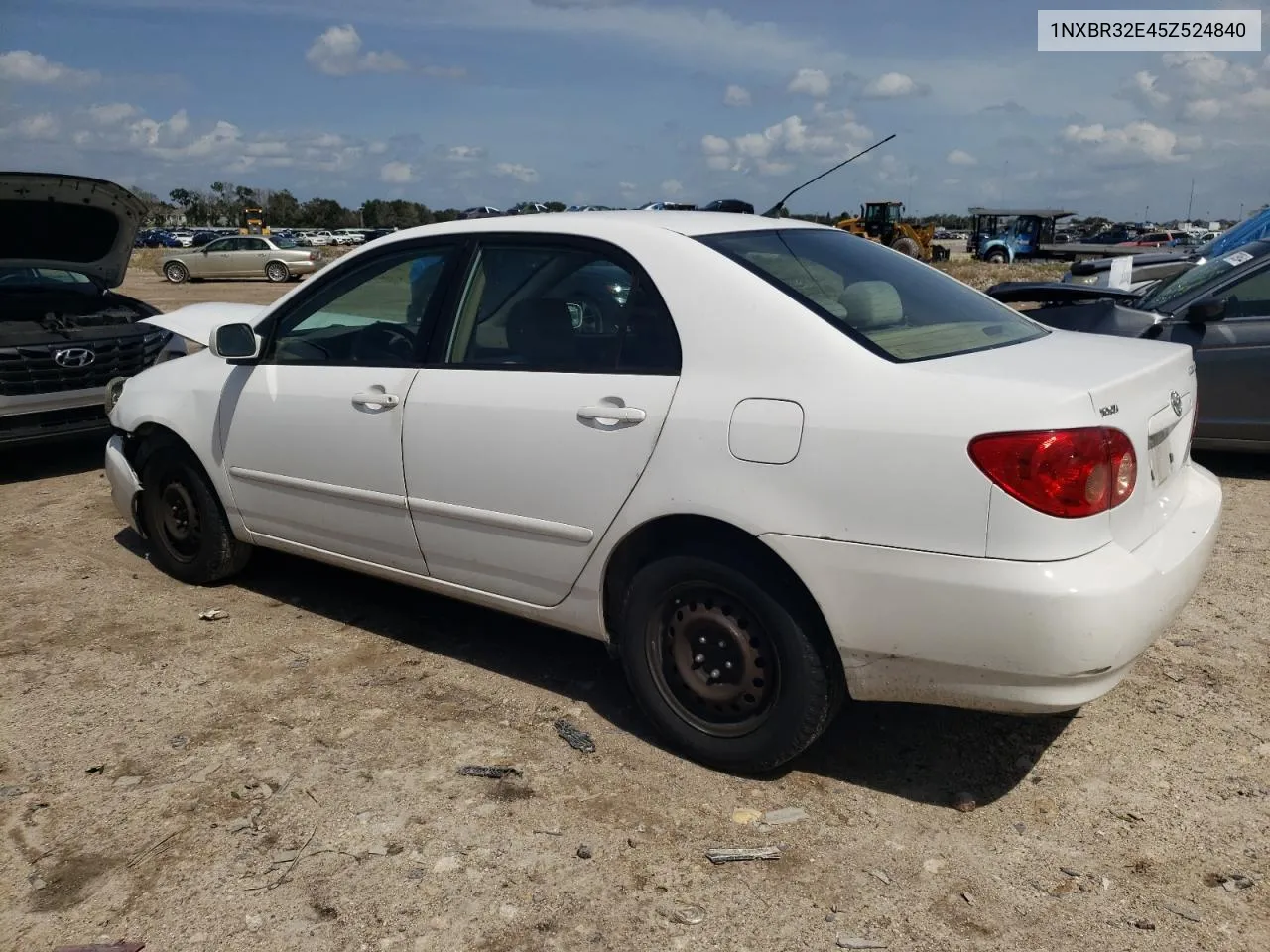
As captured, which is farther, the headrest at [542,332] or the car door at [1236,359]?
the car door at [1236,359]

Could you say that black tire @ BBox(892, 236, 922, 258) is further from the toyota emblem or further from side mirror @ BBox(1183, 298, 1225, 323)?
the toyota emblem

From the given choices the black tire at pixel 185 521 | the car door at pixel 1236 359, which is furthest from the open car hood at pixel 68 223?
the car door at pixel 1236 359

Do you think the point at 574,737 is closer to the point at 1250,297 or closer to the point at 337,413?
the point at 337,413

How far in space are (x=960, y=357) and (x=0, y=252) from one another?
24.4 feet

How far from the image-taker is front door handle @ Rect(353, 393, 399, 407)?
3.80m

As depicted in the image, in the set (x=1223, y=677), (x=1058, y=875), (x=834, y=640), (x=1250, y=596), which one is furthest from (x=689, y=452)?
(x=1250, y=596)

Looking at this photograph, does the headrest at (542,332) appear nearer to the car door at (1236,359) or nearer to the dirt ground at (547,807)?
the dirt ground at (547,807)

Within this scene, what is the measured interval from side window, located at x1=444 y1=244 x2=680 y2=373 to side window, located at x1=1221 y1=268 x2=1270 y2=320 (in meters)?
5.04

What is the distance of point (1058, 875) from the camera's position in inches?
107

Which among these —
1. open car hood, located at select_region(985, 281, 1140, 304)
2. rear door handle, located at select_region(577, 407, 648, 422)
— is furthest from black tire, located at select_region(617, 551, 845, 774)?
open car hood, located at select_region(985, 281, 1140, 304)

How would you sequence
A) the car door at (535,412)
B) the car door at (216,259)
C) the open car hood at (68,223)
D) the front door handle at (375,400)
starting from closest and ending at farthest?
1. the car door at (535,412)
2. the front door handle at (375,400)
3. the open car hood at (68,223)
4. the car door at (216,259)

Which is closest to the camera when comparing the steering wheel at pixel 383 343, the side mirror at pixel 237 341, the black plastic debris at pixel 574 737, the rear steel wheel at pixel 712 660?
the rear steel wheel at pixel 712 660

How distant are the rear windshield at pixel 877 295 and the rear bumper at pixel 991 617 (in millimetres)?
612

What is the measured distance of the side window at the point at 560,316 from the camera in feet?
10.7
